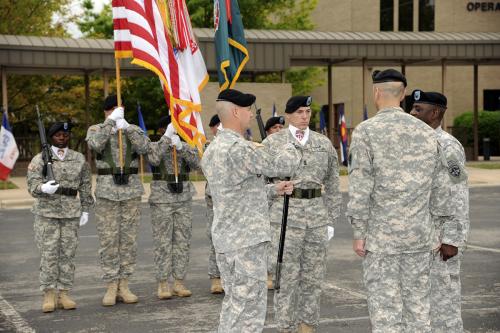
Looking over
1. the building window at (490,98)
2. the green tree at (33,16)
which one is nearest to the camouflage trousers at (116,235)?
the green tree at (33,16)

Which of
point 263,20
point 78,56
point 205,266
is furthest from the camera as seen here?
point 263,20

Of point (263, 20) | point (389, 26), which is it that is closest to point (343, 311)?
point (263, 20)

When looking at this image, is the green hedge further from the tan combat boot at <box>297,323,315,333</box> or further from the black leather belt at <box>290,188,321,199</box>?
the tan combat boot at <box>297,323,315,333</box>

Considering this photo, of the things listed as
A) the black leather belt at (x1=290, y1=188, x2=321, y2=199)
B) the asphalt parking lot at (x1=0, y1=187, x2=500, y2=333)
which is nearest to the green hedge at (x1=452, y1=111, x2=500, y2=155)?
the asphalt parking lot at (x1=0, y1=187, x2=500, y2=333)

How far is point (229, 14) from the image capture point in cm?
810

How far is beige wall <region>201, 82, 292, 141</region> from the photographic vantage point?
27031 mm

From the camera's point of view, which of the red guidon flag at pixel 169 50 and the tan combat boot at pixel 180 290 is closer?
the red guidon flag at pixel 169 50

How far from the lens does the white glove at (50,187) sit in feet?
26.3

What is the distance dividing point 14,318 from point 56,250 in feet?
2.79

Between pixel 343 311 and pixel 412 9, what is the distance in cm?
3673

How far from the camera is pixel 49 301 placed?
8.17m

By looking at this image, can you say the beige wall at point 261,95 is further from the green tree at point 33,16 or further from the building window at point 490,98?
the building window at point 490,98

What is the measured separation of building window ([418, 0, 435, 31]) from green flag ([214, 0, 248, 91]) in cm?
3591

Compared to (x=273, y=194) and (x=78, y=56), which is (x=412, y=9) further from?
(x=273, y=194)
